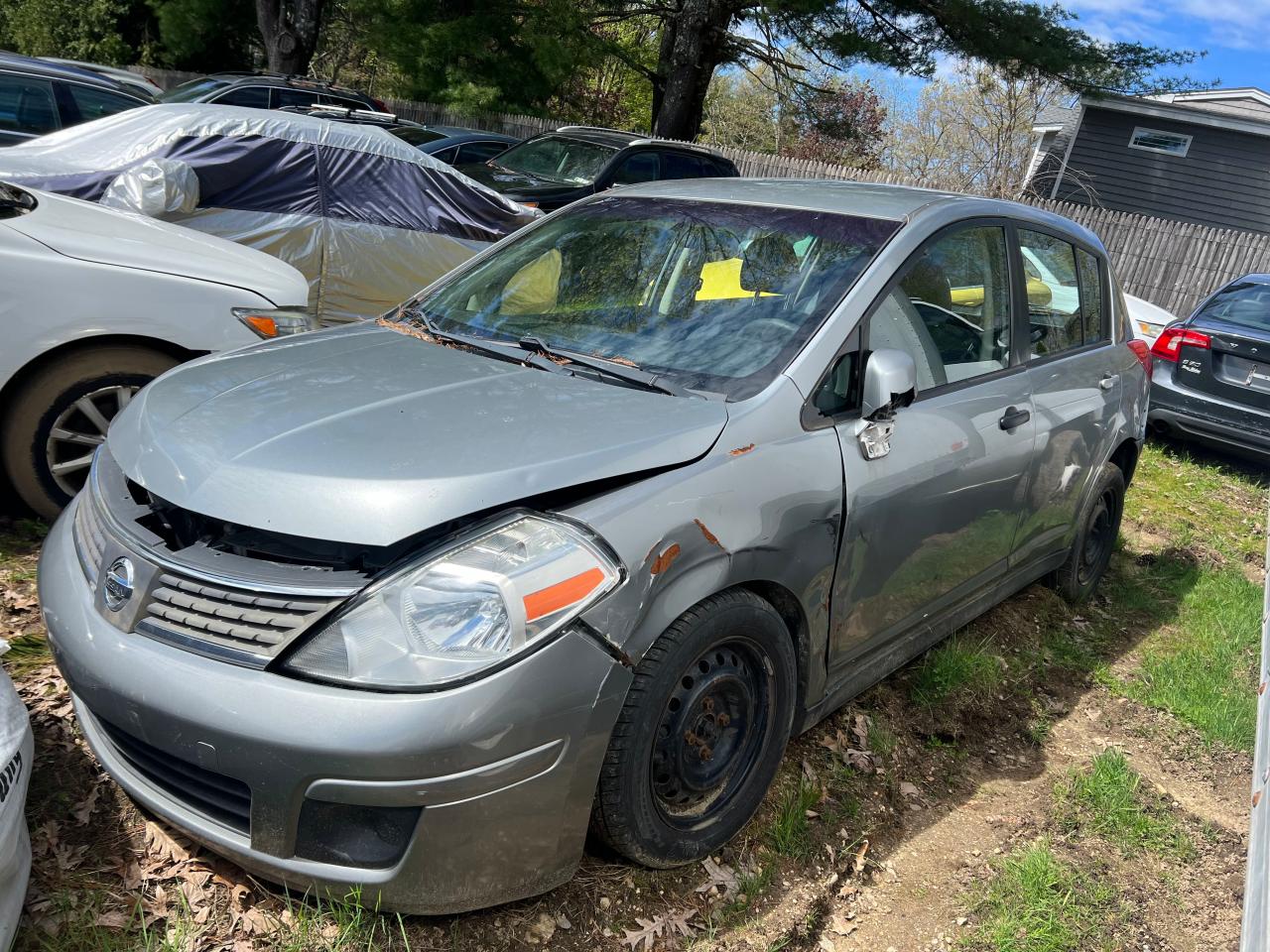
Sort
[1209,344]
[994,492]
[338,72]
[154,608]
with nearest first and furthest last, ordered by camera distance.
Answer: [154,608], [994,492], [1209,344], [338,72]

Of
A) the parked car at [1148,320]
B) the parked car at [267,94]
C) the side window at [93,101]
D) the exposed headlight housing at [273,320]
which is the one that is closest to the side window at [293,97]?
the parked car at [267,94]

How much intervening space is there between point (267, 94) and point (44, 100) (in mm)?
5454

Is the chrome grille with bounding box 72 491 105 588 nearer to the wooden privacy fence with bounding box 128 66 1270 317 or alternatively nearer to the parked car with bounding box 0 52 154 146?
the parked car with bounding box 0 52 154 146

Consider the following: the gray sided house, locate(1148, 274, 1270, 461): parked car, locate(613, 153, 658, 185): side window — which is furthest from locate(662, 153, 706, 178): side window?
the gray sided house

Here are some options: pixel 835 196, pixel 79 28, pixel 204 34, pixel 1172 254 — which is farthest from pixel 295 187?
pixel 79 28

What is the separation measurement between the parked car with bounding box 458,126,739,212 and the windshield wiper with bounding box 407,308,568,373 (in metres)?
7.93

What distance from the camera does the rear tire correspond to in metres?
3.87

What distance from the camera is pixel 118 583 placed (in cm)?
239

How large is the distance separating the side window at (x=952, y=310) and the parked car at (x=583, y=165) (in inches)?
307

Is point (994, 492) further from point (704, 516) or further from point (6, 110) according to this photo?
point (6, 110)

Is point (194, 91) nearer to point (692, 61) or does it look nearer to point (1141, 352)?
point (692, 61)

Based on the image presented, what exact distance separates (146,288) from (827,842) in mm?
3198

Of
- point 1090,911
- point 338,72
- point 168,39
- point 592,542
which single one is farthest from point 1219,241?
point 338,72

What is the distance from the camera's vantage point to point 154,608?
91.2 inches
